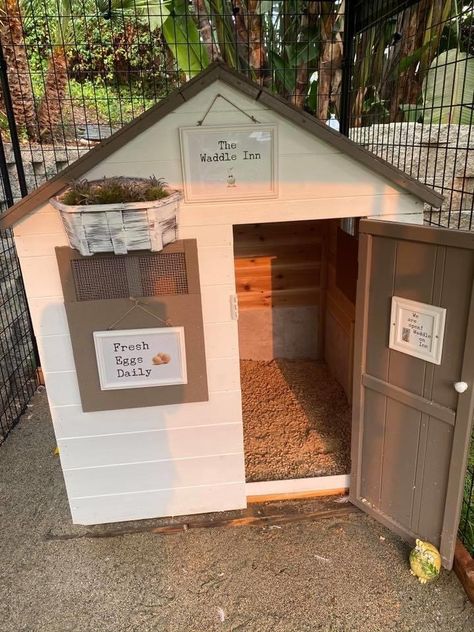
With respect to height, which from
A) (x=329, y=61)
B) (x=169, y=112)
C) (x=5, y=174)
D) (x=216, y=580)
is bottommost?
(x=216, y=580)

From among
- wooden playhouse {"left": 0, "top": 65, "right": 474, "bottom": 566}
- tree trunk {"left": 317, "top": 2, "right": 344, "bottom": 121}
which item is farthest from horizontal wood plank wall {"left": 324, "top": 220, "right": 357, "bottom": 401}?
tree trunk {"left": 317, "top": 2, "right": 344, "bottom": 121}

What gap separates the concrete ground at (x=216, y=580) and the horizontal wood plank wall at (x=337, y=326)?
4.88 feet

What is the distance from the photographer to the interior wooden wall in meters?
4.70

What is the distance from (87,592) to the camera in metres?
2.55

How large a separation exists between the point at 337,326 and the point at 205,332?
208 cm

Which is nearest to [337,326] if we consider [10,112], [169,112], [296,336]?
[296,336]

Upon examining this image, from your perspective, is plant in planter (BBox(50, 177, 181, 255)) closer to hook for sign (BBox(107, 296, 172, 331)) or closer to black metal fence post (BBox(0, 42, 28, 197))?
hook for sign (BBox(107, 296, 172, 331))

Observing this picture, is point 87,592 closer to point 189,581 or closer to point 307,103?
point 189,581

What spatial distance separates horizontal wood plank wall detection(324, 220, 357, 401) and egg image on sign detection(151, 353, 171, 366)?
1792mm

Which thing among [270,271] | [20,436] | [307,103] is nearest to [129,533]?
[20,436]

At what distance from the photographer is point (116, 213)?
2131 mm

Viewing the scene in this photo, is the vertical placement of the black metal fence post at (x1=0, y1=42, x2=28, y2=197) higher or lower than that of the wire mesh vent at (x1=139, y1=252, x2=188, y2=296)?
higher

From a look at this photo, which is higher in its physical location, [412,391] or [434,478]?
[412,391]

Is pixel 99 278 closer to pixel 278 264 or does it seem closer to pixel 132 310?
pixel 132 310
